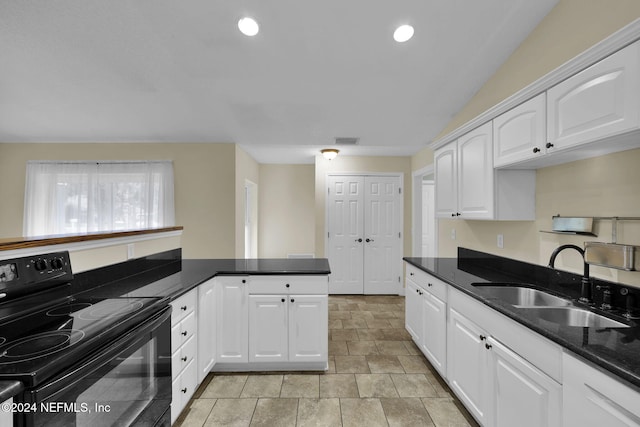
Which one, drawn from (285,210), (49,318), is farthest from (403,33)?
(285,210)


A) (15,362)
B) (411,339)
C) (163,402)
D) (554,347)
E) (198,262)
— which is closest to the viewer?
(15,362)

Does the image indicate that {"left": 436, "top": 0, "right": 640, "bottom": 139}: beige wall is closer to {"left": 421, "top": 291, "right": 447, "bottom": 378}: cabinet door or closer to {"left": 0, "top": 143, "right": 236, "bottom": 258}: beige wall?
{"left": 421, "top": 291, "right": 447, "bottom": 378}: cabinet door

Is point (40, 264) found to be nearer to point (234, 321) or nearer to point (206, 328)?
point (206, 328)

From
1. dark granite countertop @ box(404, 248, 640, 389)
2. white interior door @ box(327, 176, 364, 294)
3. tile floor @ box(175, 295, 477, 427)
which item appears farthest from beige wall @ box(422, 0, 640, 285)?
white interior door @ box(327, 176, 364, 294)

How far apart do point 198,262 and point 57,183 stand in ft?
9.09

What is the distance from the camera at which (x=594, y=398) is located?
99cm

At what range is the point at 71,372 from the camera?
35.4 inches

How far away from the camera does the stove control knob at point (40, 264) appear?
4.36 ft

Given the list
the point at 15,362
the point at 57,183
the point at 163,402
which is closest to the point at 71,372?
the point at 15,362

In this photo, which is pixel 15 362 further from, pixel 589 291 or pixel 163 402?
pixel 589 291

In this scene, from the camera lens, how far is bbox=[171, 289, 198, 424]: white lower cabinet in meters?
1.74

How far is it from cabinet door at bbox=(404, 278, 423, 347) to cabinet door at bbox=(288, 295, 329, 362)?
35.9 inches

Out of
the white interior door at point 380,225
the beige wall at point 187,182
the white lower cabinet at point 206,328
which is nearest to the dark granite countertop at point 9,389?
the white lower cabinet at point 206,328

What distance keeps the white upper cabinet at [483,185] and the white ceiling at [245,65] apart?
29.7 inches
